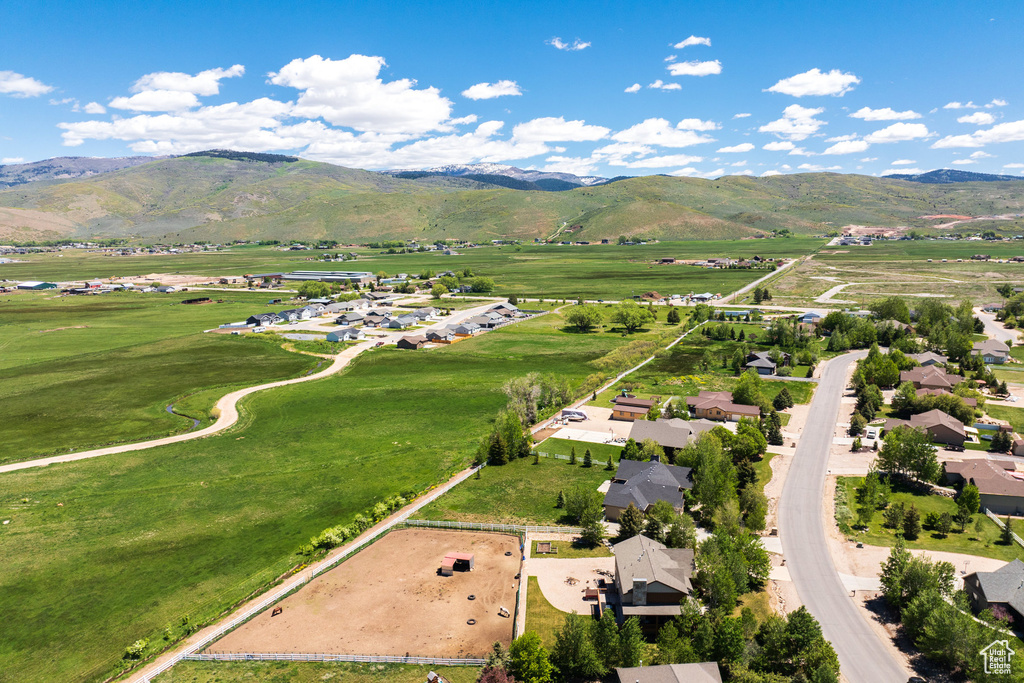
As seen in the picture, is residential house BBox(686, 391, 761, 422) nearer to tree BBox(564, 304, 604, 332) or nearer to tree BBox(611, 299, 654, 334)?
tree BBox(611, 299, 654, 334)

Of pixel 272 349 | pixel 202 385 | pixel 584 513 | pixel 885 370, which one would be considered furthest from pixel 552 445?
pixel 272 349

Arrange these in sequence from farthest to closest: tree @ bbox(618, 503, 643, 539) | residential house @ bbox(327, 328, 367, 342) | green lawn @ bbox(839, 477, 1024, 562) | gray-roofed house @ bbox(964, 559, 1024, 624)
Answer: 1. residential house @ bbox(327, 328, 367, 342)
2. tree @ bbox(618, 503, 643, 539)
3. green lawn @ bbox(839, 477, 1024, 562)
4. gray-roofed house @ bbox(964, 559, 1024, 624)

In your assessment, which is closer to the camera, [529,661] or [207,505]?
[529,661]

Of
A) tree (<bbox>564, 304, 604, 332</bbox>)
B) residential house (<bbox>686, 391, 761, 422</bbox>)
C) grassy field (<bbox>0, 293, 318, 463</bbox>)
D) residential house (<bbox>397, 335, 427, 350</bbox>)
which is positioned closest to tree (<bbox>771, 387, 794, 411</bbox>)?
residential house (<bbox>686, 391, 761, 422</bbox>)

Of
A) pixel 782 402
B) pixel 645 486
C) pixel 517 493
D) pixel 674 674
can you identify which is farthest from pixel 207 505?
pixel 782 402

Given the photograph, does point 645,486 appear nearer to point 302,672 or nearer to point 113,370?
point 302,672
